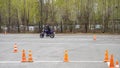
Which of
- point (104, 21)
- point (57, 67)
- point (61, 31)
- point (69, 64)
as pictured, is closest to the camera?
point (57, 67)

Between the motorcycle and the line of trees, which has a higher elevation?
the line of trees

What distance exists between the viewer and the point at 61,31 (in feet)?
202

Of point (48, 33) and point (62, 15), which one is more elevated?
point (62, 15)

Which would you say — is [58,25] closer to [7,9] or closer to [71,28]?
[71,28]

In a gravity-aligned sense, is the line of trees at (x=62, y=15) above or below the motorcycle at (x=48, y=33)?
above

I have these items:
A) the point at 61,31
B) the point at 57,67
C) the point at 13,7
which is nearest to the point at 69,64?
the point at 57,67

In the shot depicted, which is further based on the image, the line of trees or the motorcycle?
the line of trees

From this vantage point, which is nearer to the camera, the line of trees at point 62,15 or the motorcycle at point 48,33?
the motorcycle at point 48,33

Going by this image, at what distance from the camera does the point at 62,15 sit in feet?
216

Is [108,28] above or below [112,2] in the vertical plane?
below

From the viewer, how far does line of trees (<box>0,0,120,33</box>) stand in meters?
63.9

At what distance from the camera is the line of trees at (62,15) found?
2515 inches

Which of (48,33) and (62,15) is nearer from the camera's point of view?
(48,33)

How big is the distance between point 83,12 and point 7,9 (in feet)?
46.5
